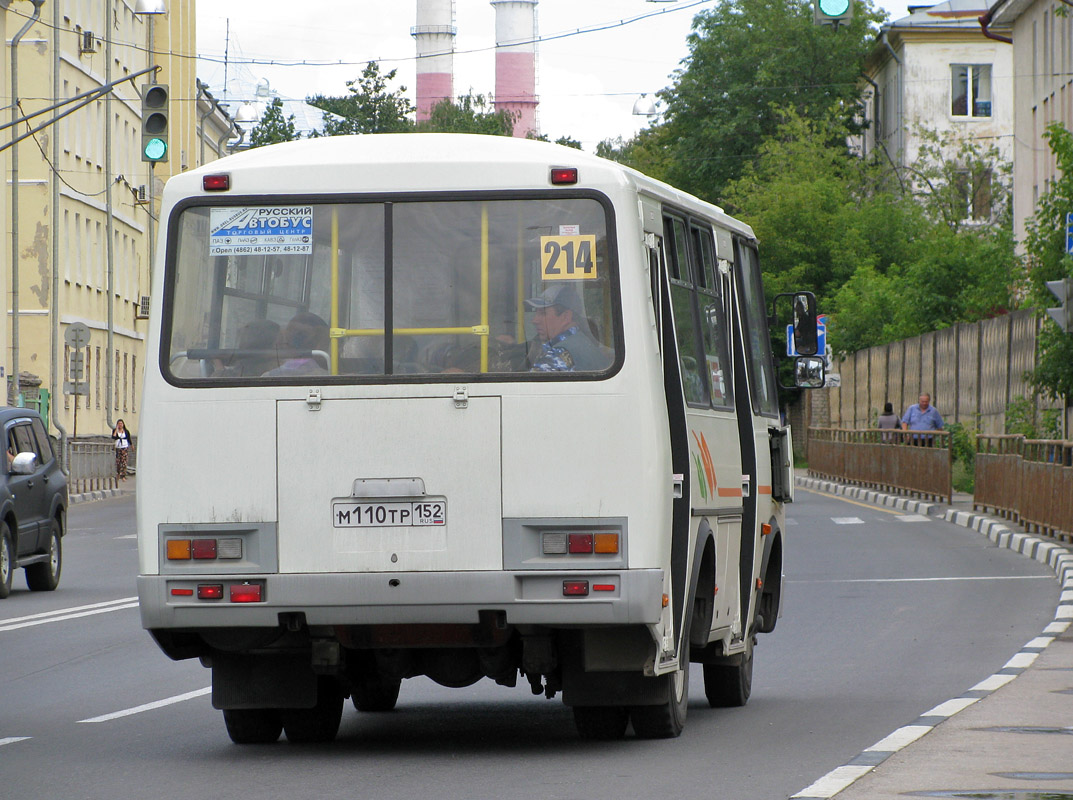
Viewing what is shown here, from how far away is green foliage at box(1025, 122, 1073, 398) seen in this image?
28.3m

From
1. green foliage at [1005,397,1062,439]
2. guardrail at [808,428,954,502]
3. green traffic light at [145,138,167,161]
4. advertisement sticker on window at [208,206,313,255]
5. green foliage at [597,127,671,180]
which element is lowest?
guardrail at [808,428,954,502]

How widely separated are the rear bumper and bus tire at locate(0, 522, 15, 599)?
1252cm

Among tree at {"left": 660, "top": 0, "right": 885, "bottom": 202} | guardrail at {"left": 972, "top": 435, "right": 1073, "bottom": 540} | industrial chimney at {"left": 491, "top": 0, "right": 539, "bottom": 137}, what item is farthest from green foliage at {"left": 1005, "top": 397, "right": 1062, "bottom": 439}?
industrial chimney at {"left": 491, "top": 0, "right": 539, "bottom": 137}

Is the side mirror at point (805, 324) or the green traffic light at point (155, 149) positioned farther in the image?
the green traffic light at point (155, 149)

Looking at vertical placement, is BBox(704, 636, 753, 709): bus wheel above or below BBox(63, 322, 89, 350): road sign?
below

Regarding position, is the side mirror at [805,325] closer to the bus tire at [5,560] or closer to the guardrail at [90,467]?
the bus tire at [5,560]

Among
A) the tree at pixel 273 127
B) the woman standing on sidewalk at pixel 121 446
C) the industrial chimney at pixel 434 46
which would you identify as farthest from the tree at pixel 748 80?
the industrial chimney at pixel 434 46

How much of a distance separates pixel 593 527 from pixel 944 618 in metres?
8.94

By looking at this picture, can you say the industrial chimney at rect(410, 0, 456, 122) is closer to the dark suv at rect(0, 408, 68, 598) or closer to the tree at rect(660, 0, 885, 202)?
the tree at rect(660, 0, 885, 202)

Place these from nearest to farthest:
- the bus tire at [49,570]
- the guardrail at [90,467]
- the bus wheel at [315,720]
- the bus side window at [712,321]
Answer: the bus wheel at [315,720] → the bus side window at [712,321] → the bus tire at [49,570] → the guardrail at [90,467]

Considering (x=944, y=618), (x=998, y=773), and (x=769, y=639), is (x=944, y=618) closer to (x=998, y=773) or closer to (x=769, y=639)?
(x=769, y=639)

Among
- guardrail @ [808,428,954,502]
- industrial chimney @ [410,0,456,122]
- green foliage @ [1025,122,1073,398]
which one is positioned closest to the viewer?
green foliage @ [1025,122,1073,398]

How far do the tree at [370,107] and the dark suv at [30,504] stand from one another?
8716cm

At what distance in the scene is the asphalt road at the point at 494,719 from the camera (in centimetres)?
892
